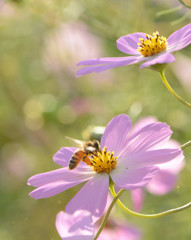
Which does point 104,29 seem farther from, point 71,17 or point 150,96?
point 150,96

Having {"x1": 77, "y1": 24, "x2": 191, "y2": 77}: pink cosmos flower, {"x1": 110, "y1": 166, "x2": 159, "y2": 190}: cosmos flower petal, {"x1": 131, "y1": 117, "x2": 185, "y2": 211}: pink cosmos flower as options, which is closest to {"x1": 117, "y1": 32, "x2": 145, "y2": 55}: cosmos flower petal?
{"x1": 77, "y1": 24, "x2": 191, "y2": 77}: pink cosmos flower

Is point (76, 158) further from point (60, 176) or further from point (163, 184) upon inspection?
point (163, 184)

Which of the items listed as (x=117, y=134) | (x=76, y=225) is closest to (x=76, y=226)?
(x=76, y=225)

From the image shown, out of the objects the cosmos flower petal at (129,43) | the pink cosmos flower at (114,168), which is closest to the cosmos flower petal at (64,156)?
the pink cosmos flower at (114,168)

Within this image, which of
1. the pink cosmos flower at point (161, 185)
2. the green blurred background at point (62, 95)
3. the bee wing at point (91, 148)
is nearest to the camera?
the bee wing at point (91, 148)

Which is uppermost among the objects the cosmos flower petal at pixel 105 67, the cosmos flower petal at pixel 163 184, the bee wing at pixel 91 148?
the cosmos flower petal at pixel 105 67

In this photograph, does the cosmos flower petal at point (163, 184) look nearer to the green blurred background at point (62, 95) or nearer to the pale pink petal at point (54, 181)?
the green blurred background at point (62, 95)
